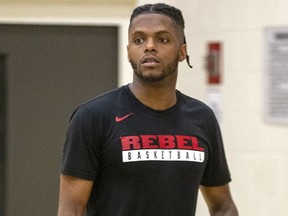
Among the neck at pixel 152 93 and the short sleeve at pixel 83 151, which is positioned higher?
the neck at pixel 152 93

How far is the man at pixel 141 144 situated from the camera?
2.55 metres

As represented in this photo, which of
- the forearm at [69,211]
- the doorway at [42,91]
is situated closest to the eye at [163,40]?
the forearm at [69,211]

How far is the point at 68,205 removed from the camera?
2578mm

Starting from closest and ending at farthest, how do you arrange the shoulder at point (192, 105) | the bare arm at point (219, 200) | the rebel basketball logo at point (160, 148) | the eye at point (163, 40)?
the rebel basketball logo at point (160, 148) < the eye at point (163, 40) < the shoulder at point (192, 105) < the bare arm at point (219, 200)

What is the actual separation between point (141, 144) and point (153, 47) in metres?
0.33

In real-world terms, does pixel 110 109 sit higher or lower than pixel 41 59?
lower

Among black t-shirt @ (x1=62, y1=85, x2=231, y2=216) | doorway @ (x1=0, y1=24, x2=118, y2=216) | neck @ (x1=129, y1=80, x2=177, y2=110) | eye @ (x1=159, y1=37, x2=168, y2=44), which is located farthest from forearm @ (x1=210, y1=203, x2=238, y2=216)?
doorway @ (x1=0, y1=24, x2=118, y2=216)

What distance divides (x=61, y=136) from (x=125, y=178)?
2.59 m

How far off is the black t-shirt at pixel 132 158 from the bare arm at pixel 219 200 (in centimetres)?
23

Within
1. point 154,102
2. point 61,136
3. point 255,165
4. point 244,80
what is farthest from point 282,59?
point 61,136

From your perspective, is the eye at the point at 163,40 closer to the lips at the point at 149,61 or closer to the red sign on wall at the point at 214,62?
the lips at the point at 149,61

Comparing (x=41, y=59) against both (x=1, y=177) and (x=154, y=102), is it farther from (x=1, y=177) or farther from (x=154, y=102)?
(x=154, y=102)

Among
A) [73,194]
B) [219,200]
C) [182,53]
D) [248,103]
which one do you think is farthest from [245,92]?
[73,194]

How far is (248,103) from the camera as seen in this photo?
4.12 meters
